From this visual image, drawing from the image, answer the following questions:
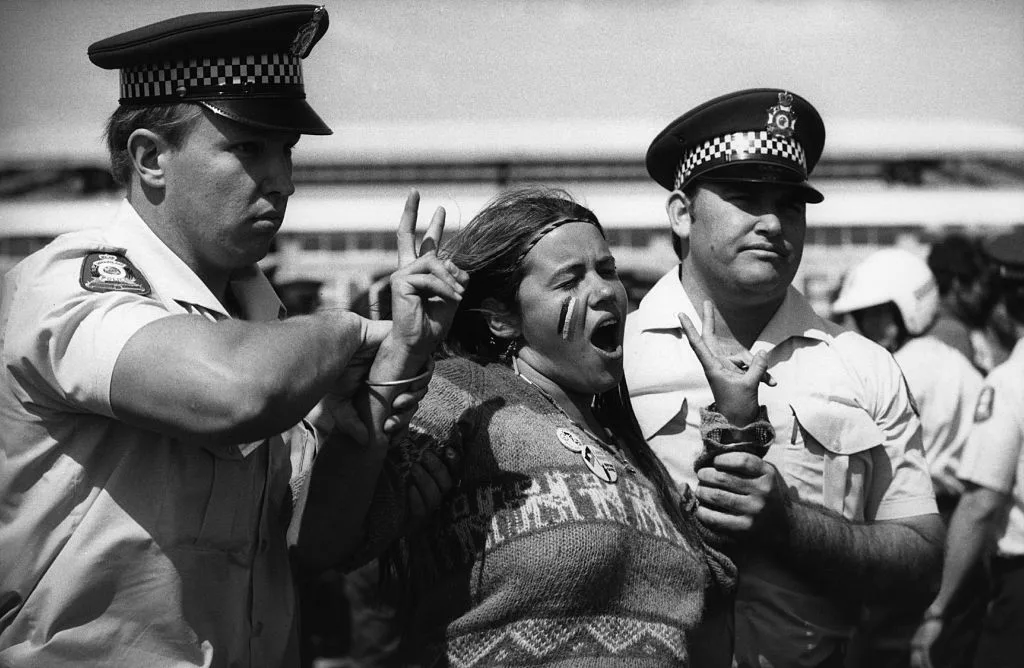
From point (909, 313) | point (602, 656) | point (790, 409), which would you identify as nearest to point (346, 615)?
point (909, 313)

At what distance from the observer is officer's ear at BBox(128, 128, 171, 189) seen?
8.01 ft

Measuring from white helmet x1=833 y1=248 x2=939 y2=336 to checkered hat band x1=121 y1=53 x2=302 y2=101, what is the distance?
4235 mm

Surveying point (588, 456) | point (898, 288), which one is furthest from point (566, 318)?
point (898, 288)

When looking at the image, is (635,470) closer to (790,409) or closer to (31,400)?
(790,409)

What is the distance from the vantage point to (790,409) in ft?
11.0

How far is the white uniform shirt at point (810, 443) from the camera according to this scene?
326cm

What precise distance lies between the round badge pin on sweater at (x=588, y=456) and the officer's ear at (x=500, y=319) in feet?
1.02

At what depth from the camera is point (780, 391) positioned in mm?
3395

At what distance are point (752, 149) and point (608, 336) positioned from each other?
88 cm

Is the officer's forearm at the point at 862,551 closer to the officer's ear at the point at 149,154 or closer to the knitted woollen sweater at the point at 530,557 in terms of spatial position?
the knitted woollen sweater at the point at 530,557

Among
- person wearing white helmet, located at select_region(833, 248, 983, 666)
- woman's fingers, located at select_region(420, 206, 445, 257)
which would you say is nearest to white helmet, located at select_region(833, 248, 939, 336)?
person wearing white helmet, located at select_region(833, 248, 983, 666)

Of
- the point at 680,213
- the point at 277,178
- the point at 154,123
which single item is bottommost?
the point at 680,213

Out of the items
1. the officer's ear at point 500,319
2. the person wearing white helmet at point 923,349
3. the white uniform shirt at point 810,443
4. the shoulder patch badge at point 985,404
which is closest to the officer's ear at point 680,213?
the white uniform shirt at point 810,443

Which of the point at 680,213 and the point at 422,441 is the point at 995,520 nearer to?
the point at 680,213
